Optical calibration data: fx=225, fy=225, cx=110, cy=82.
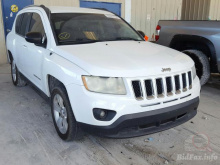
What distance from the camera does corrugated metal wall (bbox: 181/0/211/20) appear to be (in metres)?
13.7

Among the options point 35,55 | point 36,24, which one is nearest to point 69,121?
point 35,55

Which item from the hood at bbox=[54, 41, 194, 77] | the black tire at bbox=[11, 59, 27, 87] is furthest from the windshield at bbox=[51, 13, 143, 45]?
the black tire at bbox=[11, 59, 27, 87]

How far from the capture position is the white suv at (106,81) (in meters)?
2.27

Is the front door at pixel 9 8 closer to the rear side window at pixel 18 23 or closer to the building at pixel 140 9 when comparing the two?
the building at pixel 140 9

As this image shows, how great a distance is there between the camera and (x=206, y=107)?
162 inches

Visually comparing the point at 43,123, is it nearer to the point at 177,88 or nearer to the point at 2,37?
the point at 177,88

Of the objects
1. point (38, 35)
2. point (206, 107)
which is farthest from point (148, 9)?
point (38, 35)

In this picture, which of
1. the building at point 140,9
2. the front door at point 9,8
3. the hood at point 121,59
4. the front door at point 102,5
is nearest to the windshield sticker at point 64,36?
the hood at point 121,59

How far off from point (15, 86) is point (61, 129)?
2.89 m

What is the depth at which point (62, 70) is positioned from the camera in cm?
260

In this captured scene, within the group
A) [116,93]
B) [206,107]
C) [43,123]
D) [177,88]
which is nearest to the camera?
[116,93]

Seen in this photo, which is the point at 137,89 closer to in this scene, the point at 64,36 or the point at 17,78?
the point at 64,36

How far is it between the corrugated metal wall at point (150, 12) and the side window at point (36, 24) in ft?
22.9

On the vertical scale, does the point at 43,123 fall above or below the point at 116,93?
below
